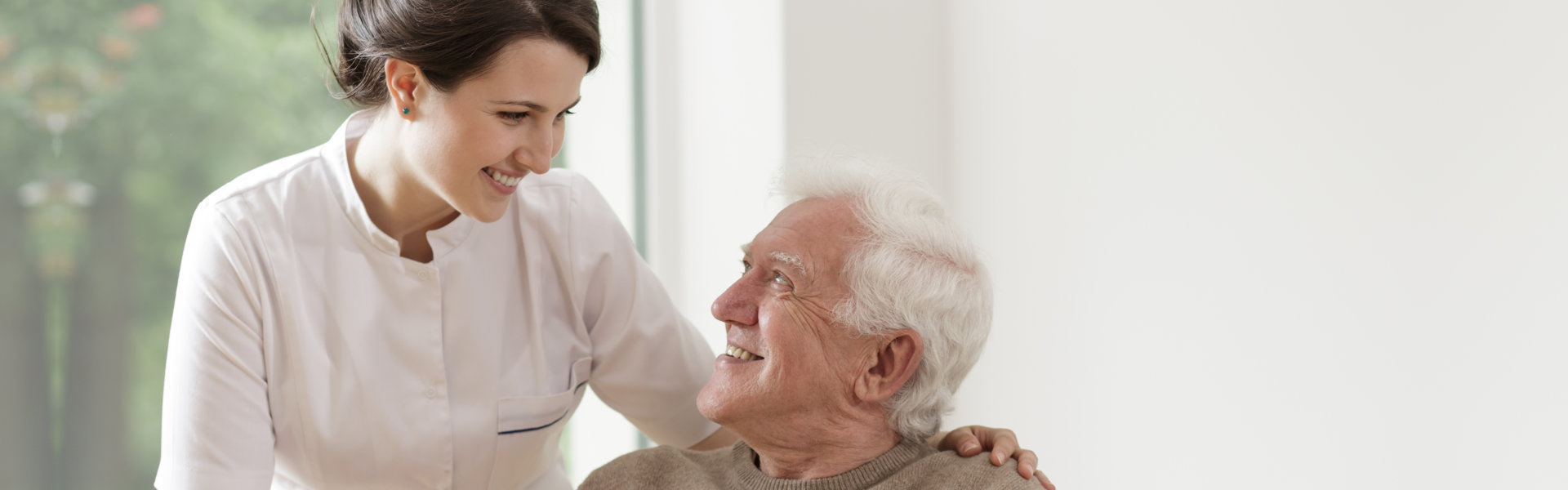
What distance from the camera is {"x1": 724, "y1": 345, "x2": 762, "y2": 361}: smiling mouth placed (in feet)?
5.38

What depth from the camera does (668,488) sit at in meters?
1.71

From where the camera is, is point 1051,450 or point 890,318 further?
point 1051,450

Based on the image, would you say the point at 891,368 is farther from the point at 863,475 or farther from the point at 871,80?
the point at 871,80

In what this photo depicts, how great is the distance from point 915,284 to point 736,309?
0.86 ft

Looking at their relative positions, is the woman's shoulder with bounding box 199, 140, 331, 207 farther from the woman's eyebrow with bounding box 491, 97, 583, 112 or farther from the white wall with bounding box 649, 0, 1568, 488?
the white wall with bounding box 649, 0, 1568, 488

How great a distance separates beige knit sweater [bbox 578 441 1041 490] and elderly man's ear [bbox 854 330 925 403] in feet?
0.31

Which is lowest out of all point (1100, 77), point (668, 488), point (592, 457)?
point (592, 457)

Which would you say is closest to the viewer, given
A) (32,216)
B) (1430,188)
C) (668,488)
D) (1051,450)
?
(1430,188)

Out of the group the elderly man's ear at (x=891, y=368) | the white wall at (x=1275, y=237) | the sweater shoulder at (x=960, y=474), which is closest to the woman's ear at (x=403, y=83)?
the elderly man's ear at (x=891, y=368)

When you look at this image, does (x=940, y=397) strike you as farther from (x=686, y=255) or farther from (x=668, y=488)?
(x=686, y=255)

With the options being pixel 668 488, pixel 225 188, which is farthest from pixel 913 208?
pixel 225 188

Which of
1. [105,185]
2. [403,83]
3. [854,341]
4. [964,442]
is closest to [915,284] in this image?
[854,341]

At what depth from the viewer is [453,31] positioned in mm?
1411

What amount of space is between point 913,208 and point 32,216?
1.65m
